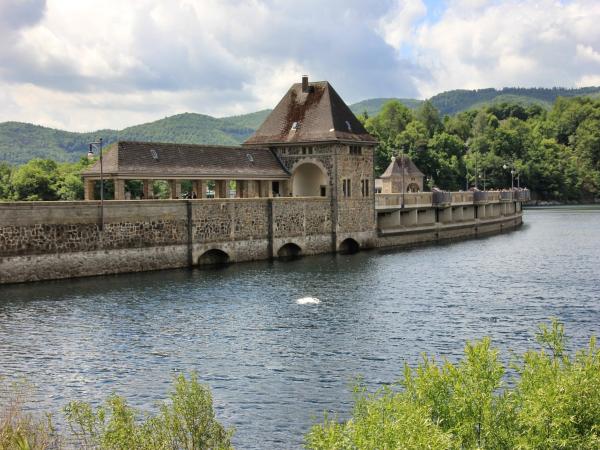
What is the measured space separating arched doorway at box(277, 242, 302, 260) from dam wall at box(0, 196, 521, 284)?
8 cm

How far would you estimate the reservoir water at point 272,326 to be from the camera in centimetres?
2280

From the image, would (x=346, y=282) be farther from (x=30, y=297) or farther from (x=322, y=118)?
(x=322, y=118)

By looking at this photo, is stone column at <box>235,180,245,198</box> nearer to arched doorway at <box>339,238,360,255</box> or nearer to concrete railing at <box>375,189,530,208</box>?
arched doorway at <box>339,238,360,255</box>

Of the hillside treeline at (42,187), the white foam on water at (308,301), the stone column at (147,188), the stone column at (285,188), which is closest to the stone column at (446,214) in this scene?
the stone column at (285,188)

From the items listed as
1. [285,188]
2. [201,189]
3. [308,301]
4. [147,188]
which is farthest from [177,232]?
[285,188]

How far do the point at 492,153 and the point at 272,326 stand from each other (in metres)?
140

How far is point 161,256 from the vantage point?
4934cm

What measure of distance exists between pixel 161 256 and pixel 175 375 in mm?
25764

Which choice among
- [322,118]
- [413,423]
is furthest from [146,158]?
[413,423]

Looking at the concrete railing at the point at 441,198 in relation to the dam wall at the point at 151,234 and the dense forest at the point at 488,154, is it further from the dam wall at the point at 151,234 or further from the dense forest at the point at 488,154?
the dense forest at the point at 488,154

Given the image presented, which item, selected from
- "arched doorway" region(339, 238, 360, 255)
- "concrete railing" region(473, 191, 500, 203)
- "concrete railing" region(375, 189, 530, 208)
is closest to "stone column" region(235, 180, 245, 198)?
"arched doorway" region(339, 238, 360, 255)

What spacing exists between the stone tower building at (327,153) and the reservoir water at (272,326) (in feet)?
32.9

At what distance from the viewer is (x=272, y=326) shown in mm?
32312

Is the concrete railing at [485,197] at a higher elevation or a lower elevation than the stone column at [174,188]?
lower
